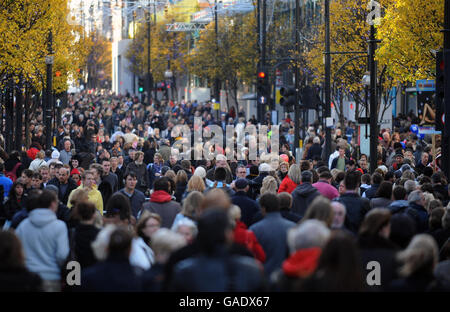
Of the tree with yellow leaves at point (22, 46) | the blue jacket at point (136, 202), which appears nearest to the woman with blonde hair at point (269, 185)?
the blue jacket at point (136, 202)

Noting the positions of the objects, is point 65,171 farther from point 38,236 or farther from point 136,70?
point 136,70

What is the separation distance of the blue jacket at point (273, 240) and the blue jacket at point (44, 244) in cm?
173

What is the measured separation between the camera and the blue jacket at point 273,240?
8984mm

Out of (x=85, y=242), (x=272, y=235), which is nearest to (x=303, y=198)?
(x=272, y=235)

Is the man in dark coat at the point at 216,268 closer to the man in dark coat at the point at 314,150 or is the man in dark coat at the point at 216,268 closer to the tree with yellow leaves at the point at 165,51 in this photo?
the man in dark coat at the point at 314,150

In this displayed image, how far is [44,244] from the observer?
29.4 feet

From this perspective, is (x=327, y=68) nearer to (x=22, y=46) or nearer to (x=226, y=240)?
(x=22, y=46)

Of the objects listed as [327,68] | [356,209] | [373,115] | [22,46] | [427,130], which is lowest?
[356,209]

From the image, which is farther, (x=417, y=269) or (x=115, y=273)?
(x=115, y=273)

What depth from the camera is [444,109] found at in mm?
15375

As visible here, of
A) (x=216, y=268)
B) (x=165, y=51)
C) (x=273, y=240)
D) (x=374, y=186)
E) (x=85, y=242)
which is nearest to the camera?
(x=216, y=268)

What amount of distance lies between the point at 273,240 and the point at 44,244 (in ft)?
6.58

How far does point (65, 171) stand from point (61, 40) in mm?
21911
